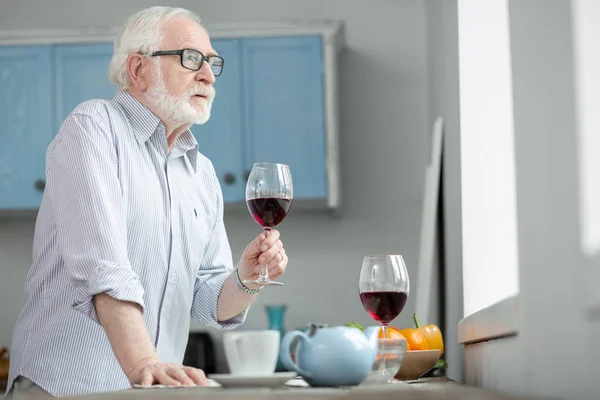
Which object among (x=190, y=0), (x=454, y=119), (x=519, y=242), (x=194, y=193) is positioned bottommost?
(x=519, y=242)

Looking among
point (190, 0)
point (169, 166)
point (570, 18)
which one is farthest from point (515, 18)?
point (190, 0)

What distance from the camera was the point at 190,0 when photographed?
456 cm

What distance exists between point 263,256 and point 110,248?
15.1 inches

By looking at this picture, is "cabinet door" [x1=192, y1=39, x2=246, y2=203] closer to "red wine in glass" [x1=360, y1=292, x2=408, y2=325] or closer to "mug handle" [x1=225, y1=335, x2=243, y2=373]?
"mug handle" [x1=225, y1=335, x2=243, y2=373]

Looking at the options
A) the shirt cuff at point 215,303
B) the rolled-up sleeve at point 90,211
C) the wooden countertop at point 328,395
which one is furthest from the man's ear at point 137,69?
the wooden countertop at point 328,395

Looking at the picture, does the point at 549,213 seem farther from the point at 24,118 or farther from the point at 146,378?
the point at 24,118

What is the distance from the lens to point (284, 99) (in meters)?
4.09

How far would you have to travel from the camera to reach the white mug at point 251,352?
89.0 inches

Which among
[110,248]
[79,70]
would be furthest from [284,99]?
[110,248]

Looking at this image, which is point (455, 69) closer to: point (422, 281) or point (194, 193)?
point (422, 281)

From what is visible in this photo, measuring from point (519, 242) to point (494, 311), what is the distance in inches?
13.1

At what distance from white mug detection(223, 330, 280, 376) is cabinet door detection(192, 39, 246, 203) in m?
1.40

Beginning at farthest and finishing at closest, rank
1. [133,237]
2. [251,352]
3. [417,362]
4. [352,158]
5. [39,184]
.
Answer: [352,158] < [39,184] < [251,352] < [133,237] < [417,362]

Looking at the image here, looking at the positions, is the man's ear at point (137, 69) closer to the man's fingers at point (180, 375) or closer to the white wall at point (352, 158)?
the man's fingers at point (180, 375)
